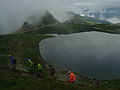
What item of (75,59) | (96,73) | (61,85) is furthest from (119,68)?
(61,85)

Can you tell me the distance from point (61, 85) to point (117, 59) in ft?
310

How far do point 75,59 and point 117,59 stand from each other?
27.4 meters

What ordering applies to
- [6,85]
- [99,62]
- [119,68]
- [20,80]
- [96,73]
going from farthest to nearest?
1. [99,62]
2. [119,68]
3. [96,73]
4. [20,80]
5. [6,85]

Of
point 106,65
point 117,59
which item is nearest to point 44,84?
point 106,65

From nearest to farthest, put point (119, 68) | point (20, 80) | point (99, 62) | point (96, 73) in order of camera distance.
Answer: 1. point (20, 80)
2. point (96, 73)
3. point (119, 68)
4. point (99, 62)

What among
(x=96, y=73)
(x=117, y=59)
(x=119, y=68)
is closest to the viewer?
(x=96, y=73)

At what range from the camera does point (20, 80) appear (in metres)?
44.6

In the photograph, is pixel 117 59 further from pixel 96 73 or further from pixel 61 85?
pixel 61 85

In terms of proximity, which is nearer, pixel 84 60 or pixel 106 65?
pixel 106 65

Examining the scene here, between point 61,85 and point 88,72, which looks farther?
point 88,72

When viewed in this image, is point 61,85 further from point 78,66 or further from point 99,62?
point 99,62

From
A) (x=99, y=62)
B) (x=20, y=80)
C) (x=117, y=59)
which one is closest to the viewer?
(x=20, y=80)

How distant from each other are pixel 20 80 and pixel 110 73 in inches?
2689

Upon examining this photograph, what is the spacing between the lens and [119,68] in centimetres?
10938
